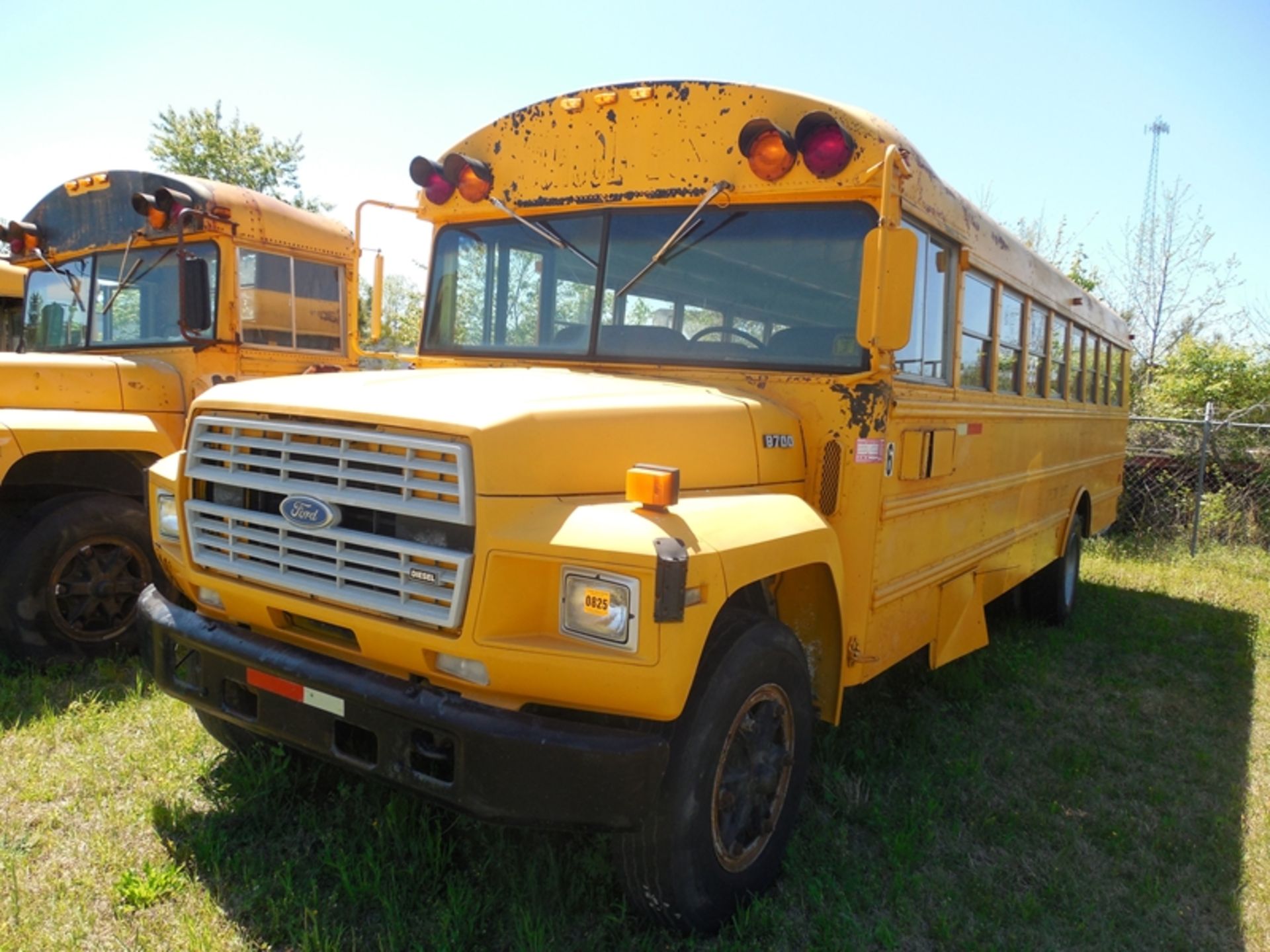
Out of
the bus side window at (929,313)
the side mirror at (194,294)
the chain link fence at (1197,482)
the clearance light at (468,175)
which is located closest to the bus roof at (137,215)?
the side mirror at (194,294)

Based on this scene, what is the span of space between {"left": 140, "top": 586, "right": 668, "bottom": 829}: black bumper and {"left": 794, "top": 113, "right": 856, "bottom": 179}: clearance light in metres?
1.90

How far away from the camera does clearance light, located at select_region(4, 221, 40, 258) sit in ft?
→ 18.7

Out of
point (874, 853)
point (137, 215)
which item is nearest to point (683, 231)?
point (874, 853)

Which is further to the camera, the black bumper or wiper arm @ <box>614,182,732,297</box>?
wiper arm @ <box>614,182,732,297</box>

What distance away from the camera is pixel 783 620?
3.10m

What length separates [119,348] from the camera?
5.29 metres

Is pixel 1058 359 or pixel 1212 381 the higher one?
pixel 1212 381

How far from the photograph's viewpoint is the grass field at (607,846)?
2.56m

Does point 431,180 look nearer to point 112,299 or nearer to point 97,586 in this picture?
point 97,586

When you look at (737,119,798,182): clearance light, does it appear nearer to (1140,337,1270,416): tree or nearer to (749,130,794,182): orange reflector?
(749,130,794,182): orange reflector

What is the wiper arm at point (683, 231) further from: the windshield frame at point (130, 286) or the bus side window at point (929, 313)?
the windshield frame at point (130, 286)

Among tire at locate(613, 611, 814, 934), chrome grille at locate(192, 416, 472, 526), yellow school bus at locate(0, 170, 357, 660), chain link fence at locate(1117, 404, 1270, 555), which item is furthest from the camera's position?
chain link fence at locate(1117, 404, 1270, 555)

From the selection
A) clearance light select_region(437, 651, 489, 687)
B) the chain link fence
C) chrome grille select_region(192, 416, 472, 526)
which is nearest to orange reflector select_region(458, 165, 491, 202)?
chrome grille select_region(192, 416, 472, 526)

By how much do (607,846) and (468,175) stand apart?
2588 mm
